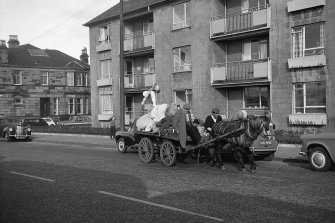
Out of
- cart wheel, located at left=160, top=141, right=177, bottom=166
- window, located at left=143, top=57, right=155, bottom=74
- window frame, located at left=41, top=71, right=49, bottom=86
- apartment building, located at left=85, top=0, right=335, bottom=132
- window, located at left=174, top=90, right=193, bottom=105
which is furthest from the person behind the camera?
window frame, located at left=41, top=71, right=49, bottom=86

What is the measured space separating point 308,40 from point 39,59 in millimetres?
48107

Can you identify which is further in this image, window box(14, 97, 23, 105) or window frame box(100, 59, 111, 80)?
window box(14, 97, 23, 105)

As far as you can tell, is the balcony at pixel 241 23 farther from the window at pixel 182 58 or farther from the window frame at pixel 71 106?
the window frame at pixel 71 106

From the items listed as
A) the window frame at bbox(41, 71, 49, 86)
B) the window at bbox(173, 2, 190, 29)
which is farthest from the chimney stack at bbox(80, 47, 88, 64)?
the window at bbox(173, 2, 190, 29)

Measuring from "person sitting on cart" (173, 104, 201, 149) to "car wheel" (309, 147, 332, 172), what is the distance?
333 cm

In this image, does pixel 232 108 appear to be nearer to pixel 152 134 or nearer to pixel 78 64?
pixel 152 134

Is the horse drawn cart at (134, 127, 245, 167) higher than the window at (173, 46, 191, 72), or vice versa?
the window at (173, 46, 191, 72)

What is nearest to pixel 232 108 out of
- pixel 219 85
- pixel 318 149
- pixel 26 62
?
pixel 219 85

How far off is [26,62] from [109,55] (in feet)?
93.4

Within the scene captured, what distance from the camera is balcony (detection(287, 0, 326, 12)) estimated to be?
20.6 metres

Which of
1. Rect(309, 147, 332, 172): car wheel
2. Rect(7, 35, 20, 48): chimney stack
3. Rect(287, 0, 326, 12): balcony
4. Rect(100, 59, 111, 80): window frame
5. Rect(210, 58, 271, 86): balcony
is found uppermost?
Rect(7, 35, 20, 48): chimney stack

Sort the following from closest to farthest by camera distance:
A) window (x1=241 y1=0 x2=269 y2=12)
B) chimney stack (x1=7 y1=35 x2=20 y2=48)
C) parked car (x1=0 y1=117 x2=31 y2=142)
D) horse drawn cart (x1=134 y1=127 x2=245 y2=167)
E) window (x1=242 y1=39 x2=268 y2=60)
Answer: horse drawn cart (x1=134 y1=127 x2=245 y2=167) → window (x1=241 y1=0 x2=269 y2=12) → window (x1=242 y1=39 x2=268 y2=60) → parked car (x1=0 y1=117 x2=31 y2=142) → chimney stack (x1=7 y1=35 x2=20 y2=48)

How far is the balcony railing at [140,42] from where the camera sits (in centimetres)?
3075

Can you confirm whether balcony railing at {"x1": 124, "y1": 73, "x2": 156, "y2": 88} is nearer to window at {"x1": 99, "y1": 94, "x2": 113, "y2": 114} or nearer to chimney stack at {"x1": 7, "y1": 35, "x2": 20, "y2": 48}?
window at {"x1": 99, "y1": 94, "x2": 113, "y2": 114}
